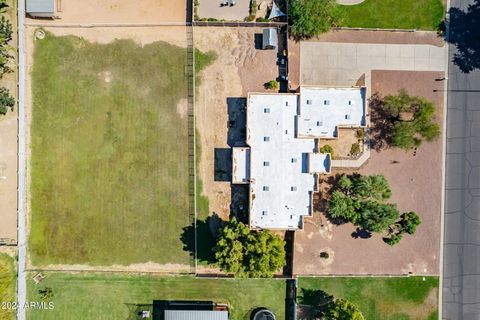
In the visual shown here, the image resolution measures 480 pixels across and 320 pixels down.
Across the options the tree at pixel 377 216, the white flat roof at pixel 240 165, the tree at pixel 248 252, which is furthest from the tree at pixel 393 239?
the white flat roof at pixel 240 165

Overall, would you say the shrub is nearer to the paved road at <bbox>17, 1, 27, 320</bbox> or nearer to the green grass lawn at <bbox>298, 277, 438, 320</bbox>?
the green grass lawn at <bbox>298, 277, 438, 320</bbox>

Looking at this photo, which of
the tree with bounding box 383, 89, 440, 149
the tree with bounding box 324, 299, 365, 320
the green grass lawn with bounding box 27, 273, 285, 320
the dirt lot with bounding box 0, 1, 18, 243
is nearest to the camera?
the tree with bounding box 324, 299, 365, 320

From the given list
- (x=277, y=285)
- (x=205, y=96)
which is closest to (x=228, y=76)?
(x=205, y=96)

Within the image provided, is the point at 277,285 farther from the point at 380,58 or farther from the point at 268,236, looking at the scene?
the point at 380,58

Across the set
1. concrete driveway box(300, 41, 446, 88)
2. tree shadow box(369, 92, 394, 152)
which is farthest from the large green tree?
concrete driveway box(300, 41, 446, 88)

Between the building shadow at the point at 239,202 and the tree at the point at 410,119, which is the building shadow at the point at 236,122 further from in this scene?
the tree at the point at 410,119

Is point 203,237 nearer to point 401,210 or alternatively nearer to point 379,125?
point 401,210

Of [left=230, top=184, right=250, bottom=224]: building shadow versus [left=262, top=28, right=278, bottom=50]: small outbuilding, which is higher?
[left=262, top=28, right=278, bottom=50]: small outbuilding
